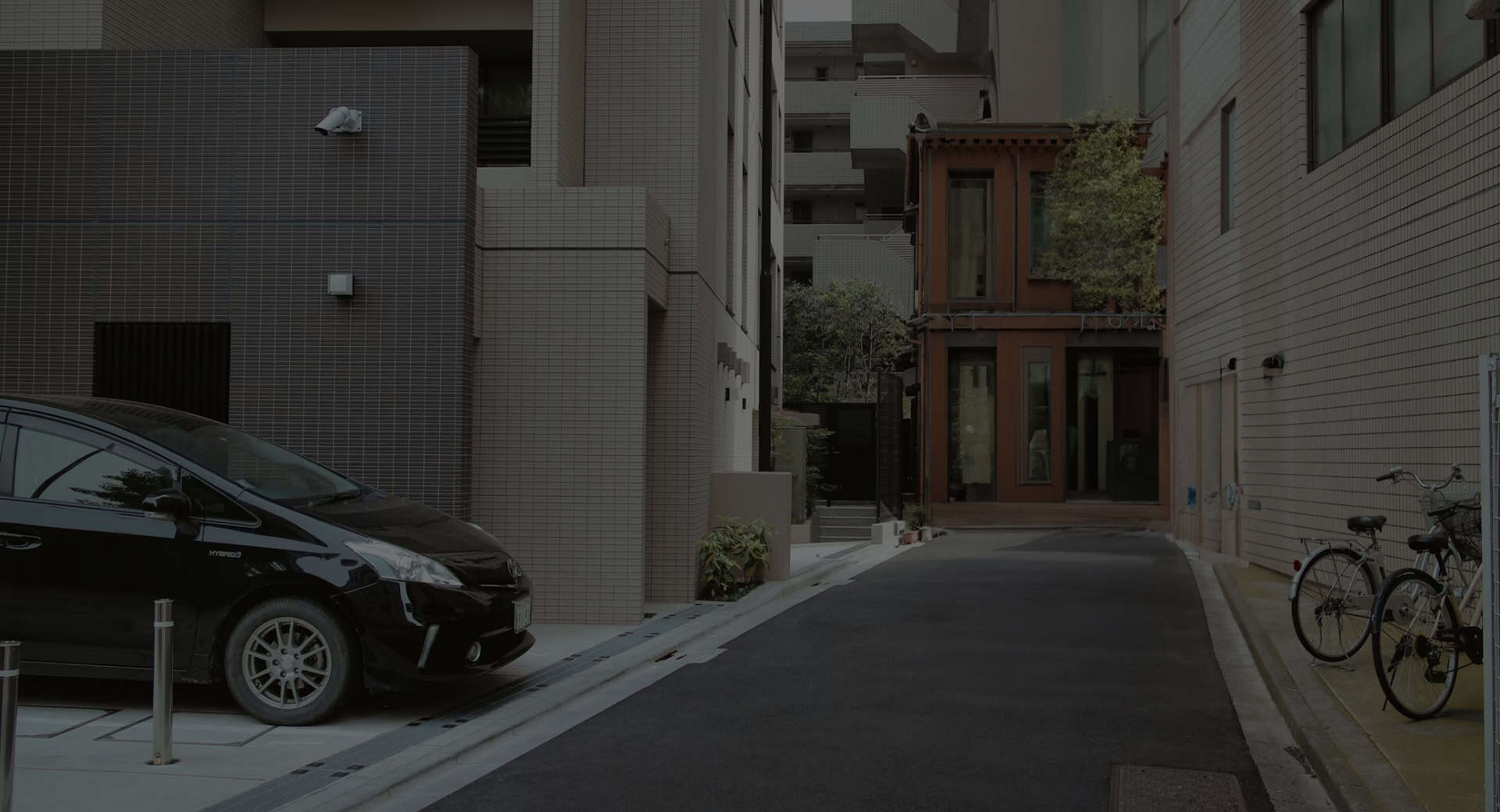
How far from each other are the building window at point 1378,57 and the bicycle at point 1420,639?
4895mm

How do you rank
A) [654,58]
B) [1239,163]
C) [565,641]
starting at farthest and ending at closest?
[1239,163]
[654,58]
[565,641]

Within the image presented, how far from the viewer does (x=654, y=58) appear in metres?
13.5

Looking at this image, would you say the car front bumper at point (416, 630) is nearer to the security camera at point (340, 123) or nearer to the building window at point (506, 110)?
the security camera at point (340, 123)

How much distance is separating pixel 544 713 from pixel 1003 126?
1070 inches

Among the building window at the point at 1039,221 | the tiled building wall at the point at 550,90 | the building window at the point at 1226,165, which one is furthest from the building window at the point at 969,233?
the tiled building wall at the point at 550,90

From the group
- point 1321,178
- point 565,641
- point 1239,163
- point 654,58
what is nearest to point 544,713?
point 565,641

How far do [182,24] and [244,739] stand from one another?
326 inches

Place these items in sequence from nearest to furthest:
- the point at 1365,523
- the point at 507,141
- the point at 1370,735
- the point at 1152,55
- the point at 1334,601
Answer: the point at 1370,735
the point at 1365,523
the point at 1334,601
the point at 507,141
the point at 1152,55

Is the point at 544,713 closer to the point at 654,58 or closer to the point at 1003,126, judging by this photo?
the point at 654,58

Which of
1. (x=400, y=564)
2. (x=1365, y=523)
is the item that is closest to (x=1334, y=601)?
(x=1365, y=523)

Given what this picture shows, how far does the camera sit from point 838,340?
46344 millimetres

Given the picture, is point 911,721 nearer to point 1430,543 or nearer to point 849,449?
point 1430,543

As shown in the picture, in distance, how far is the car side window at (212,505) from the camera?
7367 mm

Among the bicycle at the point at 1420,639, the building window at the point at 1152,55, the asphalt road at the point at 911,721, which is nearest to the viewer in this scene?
the asphalt road at the point at 911,721
